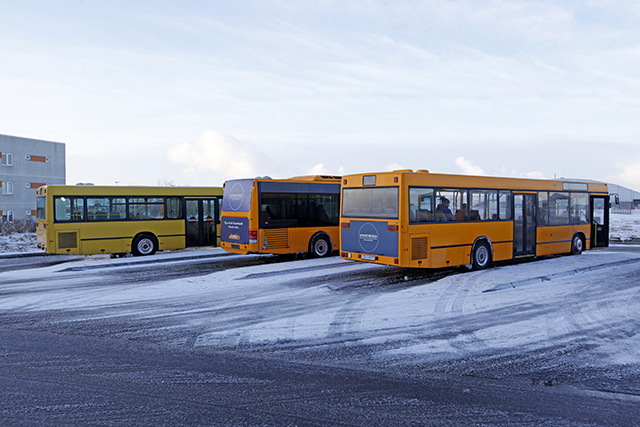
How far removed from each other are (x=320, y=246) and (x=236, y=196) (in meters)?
3.26

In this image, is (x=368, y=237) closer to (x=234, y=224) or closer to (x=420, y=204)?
(x=420, y=204)

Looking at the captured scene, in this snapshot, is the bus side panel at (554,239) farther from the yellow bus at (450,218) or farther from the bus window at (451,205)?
the bus window at (451,205)

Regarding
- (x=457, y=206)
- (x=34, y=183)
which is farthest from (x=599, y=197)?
(x=34, y=183)

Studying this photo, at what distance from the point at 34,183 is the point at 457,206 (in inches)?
2013

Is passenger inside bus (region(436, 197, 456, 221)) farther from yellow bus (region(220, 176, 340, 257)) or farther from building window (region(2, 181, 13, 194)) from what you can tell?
building window (region(2, 181, 13, 194))

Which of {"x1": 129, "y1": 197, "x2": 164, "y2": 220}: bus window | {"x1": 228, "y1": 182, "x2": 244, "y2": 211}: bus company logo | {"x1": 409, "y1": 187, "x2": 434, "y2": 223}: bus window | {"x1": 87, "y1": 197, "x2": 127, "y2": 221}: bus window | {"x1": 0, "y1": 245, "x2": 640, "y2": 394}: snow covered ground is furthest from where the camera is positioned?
{"x1": 129, "y1": 197, "x2": 164, "y2": 220}: bus window

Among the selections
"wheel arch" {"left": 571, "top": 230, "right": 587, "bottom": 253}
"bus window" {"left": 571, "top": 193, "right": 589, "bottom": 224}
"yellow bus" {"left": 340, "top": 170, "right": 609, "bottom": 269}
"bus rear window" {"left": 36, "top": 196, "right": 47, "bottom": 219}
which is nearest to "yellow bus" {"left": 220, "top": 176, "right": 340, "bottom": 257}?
"yellow bus" {"left": 340, "top": 170, "right": 609, "bottom": 269}

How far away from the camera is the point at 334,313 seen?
8.36m

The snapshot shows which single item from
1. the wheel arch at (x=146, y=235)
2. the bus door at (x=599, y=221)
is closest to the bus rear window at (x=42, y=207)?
the wheel arch at (x=146, y=235)

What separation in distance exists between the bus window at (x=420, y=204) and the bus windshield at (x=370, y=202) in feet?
1.24

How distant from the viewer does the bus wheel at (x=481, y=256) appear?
13.3 metres

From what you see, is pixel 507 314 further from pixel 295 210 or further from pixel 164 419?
pixel 295 210

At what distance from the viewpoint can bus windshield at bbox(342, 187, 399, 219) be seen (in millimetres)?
11891

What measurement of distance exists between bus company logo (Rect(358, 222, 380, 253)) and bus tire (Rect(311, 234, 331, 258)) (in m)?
3.63
